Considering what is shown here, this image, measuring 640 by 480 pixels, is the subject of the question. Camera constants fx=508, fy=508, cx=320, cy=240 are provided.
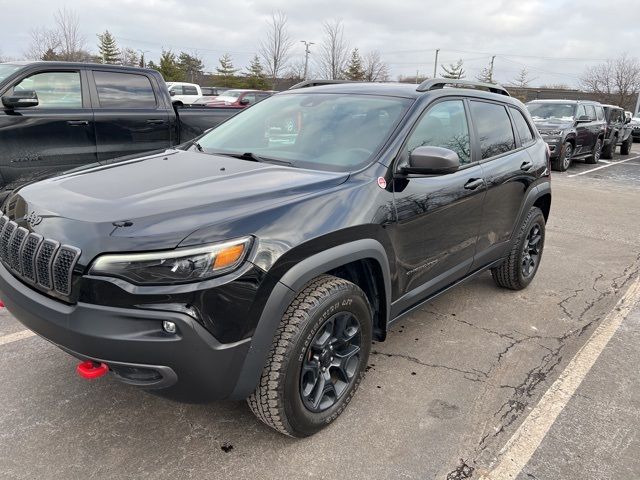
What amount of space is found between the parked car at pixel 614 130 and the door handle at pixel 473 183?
51.6 ft

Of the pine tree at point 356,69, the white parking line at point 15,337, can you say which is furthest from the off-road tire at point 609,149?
the pine tree at point 356,69

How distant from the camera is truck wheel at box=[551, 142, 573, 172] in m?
13.5

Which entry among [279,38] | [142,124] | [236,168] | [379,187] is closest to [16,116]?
[142,124]

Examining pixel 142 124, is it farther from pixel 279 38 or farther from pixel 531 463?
pixel 279 38

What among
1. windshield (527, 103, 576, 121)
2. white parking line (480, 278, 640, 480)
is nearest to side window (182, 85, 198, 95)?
windshield (527, 103, 576, 121)

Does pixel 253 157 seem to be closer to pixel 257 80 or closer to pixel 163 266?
pixel 163 266

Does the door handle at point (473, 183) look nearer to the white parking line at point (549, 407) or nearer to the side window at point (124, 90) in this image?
the white parking line at point (549, 407)

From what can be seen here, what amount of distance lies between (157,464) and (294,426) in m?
0.65

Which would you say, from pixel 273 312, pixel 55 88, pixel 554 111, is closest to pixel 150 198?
pixel 273 312

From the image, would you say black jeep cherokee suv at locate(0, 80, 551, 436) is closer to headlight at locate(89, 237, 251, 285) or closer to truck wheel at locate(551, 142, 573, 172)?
headlight at locate(89, 237, 251, 285)

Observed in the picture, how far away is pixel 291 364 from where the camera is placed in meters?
2.26

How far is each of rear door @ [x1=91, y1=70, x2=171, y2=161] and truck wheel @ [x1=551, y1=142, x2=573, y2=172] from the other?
10.9 meters

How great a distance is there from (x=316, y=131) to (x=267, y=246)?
128cm

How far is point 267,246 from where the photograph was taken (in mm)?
2123
